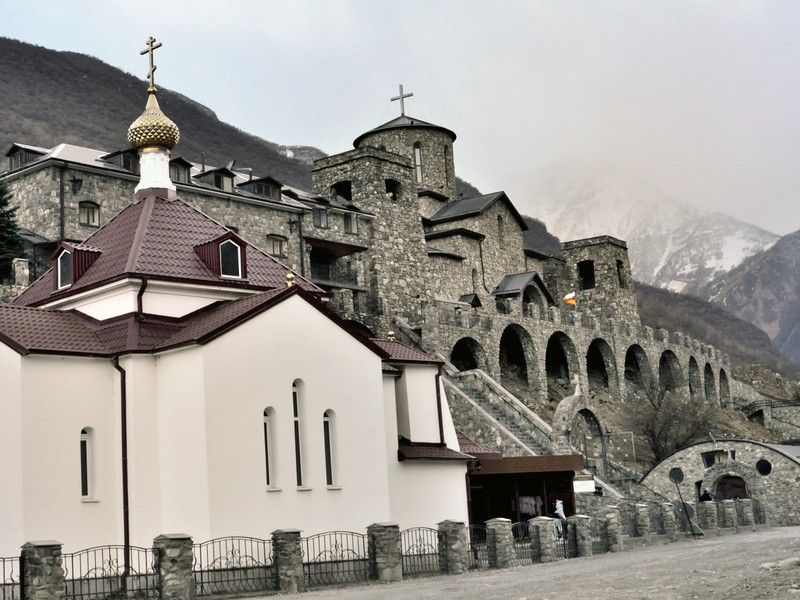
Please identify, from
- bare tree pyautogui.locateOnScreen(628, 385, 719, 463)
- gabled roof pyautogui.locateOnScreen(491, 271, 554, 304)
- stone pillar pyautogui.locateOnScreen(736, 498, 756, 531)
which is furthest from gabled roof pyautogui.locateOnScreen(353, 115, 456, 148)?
stone pillar pyautogui.locateOnScreen(736, 498, 756, 531)

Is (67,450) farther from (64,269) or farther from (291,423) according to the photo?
(64,269)

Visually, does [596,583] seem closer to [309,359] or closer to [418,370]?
[309,359]

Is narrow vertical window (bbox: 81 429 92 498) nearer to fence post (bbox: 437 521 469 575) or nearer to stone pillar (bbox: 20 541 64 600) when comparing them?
stone pillar (bbox: 20 541 64 600)

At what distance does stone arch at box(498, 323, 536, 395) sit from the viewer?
49.6 metres

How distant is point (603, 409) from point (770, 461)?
15.2m

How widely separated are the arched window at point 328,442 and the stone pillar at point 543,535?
516 cm

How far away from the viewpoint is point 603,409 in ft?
173

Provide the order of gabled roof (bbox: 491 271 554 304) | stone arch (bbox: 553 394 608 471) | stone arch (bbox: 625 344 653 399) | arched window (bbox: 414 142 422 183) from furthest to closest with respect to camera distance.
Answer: arched window (bbox: 414 142 422 183)
stone arch (bbox: 625 344 653 399)
gabled roof (bbox: 491 271 554 304)
stone arch (bbox: 553 394 608 471)

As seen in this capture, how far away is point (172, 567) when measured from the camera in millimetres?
18812

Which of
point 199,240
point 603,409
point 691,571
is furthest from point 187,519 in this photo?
point 603,409

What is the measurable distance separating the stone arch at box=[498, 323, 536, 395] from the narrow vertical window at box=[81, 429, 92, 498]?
27716mm

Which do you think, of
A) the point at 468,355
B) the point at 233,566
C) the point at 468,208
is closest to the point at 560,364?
the point at 468,355

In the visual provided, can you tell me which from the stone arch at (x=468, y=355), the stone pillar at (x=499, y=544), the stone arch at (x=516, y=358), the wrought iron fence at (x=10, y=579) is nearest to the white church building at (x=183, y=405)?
the wrought iron fence at (x=10, y=579)

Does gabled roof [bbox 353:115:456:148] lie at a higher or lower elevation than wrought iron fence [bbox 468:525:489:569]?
higher
